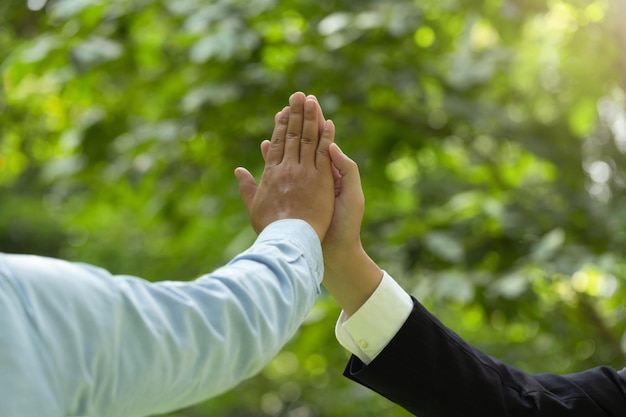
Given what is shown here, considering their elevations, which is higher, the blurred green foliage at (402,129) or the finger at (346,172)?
the finger at (346,172)

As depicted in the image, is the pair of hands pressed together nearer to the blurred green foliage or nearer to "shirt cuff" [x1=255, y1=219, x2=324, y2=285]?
"shirt cuff" [x1=255, y1=219, x2=324, y2=285]

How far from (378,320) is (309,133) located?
0.35 meters

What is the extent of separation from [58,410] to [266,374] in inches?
265

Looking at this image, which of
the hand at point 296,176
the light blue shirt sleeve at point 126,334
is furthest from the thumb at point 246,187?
the light blue shirt sleeve at point 126,334

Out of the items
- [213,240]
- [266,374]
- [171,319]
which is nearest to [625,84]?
[213,240]

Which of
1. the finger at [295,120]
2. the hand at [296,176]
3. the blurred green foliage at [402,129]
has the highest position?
the finger at [295,120]

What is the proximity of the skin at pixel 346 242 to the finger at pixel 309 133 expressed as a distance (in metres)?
0.01

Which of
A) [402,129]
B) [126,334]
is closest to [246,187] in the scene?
[126,334]

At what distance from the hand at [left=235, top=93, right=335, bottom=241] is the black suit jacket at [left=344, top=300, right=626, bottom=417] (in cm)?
31

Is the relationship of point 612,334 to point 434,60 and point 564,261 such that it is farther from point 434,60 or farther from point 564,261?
point 434,60

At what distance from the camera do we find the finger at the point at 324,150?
4.93 ft

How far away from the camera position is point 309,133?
5.03 feet

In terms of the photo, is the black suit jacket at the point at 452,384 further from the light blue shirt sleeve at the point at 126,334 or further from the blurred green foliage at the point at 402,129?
the blurred green foliage at the point at 402,129

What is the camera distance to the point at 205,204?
11.8 ft
